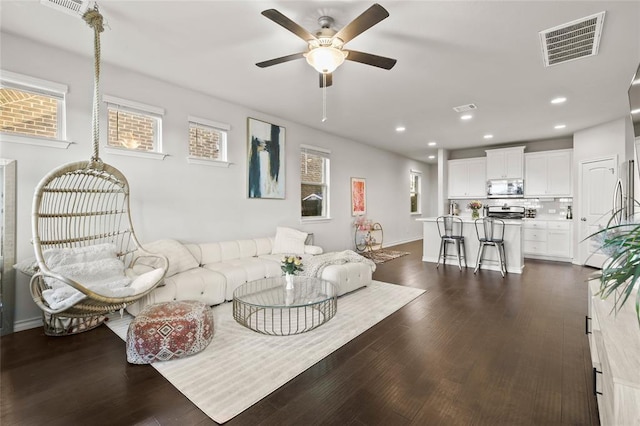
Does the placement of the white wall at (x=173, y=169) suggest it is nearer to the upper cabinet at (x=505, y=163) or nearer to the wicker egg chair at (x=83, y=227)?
the wicker egg chair at (x=83, y=227)

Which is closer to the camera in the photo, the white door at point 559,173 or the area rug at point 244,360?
the area rug at point 244,360

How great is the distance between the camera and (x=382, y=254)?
7.55 metres

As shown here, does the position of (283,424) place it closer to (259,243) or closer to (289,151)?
(259,243)

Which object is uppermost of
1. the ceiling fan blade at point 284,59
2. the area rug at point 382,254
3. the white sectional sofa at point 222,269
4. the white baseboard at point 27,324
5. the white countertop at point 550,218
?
the ceiling fan blade at point 284,59

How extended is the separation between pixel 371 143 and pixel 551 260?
16.9ft

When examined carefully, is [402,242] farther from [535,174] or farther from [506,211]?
[535,174]

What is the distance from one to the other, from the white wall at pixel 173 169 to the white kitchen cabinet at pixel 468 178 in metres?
3.60

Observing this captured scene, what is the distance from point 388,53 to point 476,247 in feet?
15.1

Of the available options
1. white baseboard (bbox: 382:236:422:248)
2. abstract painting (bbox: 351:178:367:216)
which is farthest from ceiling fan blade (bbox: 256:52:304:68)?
white baseboard (bbox: 382:236:422:248)

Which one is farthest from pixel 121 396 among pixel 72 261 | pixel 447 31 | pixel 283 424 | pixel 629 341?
pixel 447 31

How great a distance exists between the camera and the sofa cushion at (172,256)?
3493 millimetres

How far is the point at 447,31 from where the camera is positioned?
2.78m

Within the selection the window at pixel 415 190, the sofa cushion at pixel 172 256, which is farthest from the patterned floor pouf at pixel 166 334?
the window at pixel 415 190

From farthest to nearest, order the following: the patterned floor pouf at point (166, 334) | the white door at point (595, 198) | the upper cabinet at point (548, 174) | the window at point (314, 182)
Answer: the upper cabinet at point (548, 174)
the window at point (314, 182)
the white door at point (595, 198)
the patterned floor pouf at point (166, 334)
